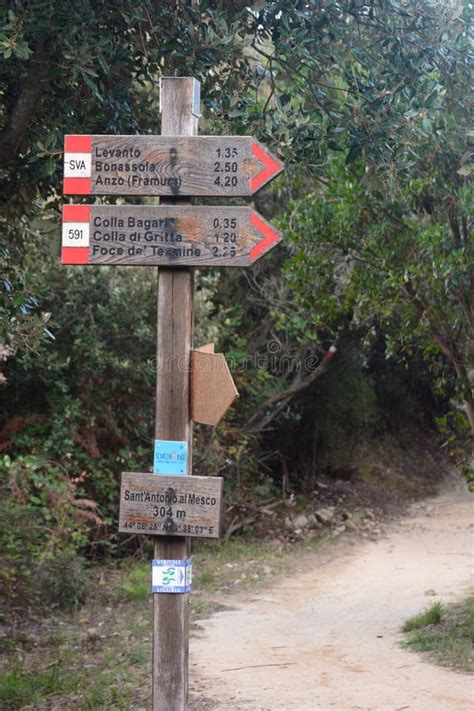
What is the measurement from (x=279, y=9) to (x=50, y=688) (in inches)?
190

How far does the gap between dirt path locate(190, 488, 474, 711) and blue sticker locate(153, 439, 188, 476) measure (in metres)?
2.20

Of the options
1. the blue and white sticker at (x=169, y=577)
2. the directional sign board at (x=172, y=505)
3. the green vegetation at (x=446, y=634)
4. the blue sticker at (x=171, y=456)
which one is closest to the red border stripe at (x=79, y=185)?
the blue sticker at (x=171, y=456)

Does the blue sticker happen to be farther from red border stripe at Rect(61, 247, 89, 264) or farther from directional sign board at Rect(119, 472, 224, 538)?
red border stripe at Rect(61, 247, 89, 264)

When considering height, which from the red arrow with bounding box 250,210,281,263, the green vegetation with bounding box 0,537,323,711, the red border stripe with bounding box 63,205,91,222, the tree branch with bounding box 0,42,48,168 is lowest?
the green vegetation with bounding box 0,537,323,711

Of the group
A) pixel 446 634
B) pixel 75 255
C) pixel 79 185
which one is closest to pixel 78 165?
pixel 79 185

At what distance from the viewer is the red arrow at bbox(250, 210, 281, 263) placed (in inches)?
181

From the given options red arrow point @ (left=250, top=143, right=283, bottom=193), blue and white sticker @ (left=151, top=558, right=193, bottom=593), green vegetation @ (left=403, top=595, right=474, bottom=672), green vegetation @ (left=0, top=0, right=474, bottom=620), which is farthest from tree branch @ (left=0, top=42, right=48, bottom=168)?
green vegetation @ (left=403, top=595, right=474, bottom=672)

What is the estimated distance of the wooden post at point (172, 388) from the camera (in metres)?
4.72

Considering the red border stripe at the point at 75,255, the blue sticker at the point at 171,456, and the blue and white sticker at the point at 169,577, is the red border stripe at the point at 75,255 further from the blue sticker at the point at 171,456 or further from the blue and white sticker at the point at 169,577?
the blue and white sticker at the point at 169,577

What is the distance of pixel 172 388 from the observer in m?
4.72

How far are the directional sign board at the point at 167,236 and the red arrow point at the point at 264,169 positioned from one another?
0.13 m

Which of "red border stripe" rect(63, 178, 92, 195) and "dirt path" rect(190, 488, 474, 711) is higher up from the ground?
"red border stripe" rect(63, 178, 92, 195)

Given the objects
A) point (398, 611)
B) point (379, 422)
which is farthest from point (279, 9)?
point (379, 422)

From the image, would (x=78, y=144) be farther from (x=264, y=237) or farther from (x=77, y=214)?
(x=264, y=237)
